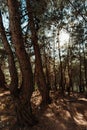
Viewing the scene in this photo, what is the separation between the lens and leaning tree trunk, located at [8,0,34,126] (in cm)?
797

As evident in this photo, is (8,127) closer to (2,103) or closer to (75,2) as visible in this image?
(2,103)

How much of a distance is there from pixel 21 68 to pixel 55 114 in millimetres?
2795

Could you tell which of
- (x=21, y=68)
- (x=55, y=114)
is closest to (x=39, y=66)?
(x=55, y=114)

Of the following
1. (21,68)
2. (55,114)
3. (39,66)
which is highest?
(21,68)

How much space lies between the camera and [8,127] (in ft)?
28.5

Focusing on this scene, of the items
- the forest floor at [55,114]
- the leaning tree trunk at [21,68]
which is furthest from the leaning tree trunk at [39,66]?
the leaning tree trunk at [21,68]

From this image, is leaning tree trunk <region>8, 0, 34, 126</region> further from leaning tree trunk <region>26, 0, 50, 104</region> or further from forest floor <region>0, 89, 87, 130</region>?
leaning tree trunk <region>26, 0, 50, 104</region>

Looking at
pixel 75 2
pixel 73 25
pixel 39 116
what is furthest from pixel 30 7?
pixel 73 25

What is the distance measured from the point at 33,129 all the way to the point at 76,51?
1174cm

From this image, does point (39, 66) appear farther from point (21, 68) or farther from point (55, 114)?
point (21, 68)

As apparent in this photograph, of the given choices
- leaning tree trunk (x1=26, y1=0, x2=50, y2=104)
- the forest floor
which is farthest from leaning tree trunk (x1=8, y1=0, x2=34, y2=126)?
leaning tree trunk (x1=26, y1=0, x2=50, y2=104)

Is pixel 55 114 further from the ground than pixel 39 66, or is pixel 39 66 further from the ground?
pixel 39 66

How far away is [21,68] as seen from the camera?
8133mm

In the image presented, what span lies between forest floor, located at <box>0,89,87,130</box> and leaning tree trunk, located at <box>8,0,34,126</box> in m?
0.50
